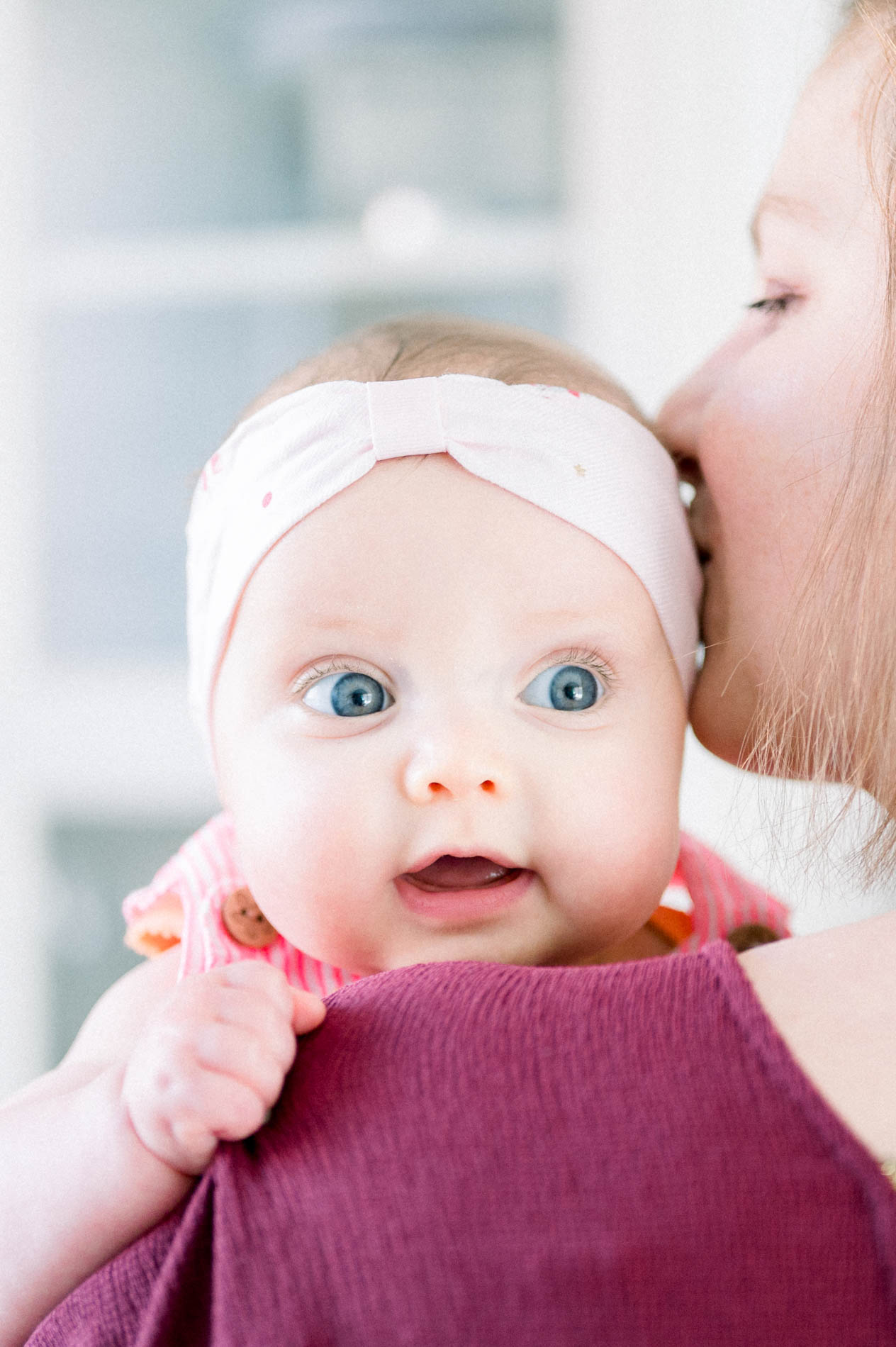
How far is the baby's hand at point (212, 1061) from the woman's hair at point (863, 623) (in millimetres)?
320

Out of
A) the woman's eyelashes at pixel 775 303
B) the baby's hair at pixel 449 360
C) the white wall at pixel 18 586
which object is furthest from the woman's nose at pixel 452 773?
the white wall at pixel 18 586

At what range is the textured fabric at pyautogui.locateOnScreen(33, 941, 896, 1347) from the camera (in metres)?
0.47

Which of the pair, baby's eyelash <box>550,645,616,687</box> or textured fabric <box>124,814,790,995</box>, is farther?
textured fabric <box>124,814,790,995</box>

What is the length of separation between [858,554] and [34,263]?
2.07 metres

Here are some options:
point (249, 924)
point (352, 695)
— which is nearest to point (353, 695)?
point (352, 695)

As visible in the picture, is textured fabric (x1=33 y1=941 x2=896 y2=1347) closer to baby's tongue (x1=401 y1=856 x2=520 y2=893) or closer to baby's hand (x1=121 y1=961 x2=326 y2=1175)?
baby's hand (x1=121 y1=961 x2=326 y2=1175)

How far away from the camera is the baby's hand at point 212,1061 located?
0.55 meters

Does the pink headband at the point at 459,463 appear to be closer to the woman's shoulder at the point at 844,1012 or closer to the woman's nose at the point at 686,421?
the woman's nose at the point at 686,421

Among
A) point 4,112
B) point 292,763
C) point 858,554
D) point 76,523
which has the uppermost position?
point 4,112

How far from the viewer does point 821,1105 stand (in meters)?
0.49

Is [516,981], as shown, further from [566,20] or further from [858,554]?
[566,20]

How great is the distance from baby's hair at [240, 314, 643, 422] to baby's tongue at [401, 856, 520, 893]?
1.00 feet

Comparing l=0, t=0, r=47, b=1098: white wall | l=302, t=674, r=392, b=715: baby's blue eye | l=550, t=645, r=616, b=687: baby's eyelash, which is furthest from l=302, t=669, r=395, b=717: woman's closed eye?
l=0, t=0, r=47, b=1098: white wall

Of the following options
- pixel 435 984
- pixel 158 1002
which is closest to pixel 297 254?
pixel 158 1002
